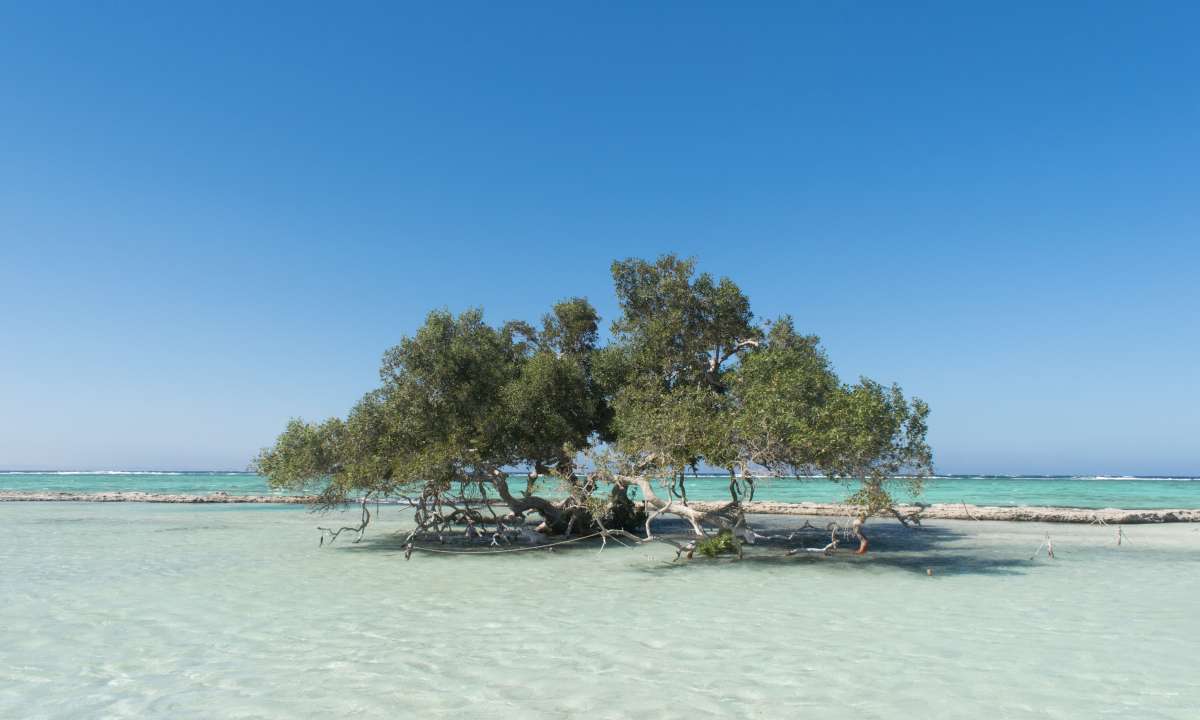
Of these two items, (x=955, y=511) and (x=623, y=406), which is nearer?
(x=623, y=406)

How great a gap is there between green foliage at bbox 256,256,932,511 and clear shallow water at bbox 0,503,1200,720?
10.4ft

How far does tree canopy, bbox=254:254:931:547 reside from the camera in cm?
2031

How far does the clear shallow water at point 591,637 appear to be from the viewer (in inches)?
335

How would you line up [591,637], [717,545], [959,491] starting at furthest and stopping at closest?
[959,491] < [717,545] < [591,637]

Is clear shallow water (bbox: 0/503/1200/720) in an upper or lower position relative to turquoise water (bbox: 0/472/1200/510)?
upper

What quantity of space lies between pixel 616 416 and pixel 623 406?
485 millimetres

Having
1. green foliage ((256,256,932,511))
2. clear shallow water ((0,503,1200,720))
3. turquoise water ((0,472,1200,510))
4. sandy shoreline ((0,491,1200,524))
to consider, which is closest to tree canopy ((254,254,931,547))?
green foliage ((256,256,932,511))

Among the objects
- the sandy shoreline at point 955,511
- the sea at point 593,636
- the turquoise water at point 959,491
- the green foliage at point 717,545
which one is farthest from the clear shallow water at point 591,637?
the turquoise water at point 959,491

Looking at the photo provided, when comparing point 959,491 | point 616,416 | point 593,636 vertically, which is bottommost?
point 959,491

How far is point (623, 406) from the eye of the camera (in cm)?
2414

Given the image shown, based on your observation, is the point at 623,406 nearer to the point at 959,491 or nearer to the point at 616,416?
the point at 616,416

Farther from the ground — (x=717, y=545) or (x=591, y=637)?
(x=591, y=637)

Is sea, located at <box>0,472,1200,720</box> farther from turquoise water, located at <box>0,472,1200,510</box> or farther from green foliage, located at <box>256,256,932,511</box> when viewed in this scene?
turquoise water, located at <box>0,472,1200,510</box>

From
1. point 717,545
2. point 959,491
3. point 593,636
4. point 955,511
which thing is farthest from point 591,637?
point 959,491
